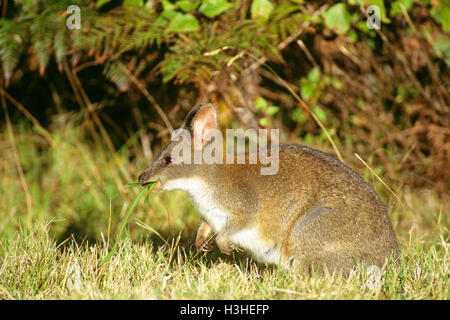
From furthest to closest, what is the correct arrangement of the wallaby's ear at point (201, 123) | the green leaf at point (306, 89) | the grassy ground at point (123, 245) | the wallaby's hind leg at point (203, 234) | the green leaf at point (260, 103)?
the green leaf at point (306, 89) → the green leaf at point (260, 103) → the wallaby's hind leg at point (203, 234) → the wallaby's ear at point (201, 123) → the grassy ground at point (123, 245)

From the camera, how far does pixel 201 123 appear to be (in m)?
4.39

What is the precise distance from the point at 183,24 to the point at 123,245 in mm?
1995

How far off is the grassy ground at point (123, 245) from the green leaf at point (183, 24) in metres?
1.67

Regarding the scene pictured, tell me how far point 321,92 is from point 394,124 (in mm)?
956

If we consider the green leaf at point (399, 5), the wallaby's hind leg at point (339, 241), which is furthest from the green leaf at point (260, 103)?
the wallaby's hind leg at point (339, 241)

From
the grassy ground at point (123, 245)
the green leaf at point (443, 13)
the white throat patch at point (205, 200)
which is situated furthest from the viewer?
the green leaf at point (443, 13)

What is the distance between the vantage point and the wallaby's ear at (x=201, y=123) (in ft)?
14.1

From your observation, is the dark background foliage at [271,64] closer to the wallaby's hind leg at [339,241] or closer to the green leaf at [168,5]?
the green leaf at [168,5]

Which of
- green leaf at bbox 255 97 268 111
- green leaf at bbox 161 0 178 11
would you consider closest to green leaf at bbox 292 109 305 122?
green leaf at bbox 255 97 268 111

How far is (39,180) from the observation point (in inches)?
270

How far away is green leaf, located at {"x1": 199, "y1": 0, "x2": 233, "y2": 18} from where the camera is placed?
5.11 meters

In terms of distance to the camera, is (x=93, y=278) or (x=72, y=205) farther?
(x=72, y=205)
